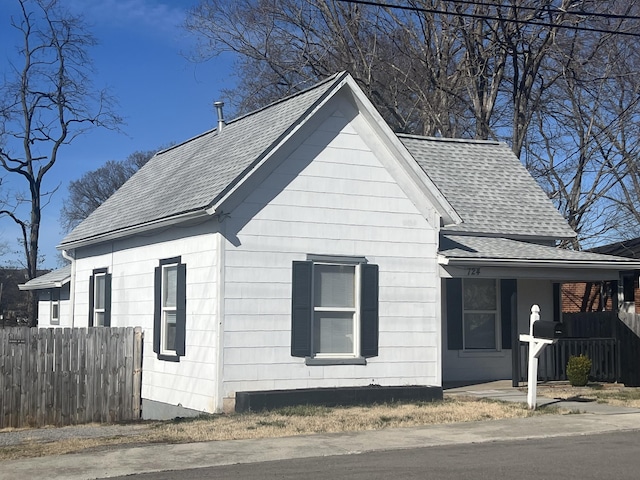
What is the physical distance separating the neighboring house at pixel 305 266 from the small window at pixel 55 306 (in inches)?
567

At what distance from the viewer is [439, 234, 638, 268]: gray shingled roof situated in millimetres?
18000

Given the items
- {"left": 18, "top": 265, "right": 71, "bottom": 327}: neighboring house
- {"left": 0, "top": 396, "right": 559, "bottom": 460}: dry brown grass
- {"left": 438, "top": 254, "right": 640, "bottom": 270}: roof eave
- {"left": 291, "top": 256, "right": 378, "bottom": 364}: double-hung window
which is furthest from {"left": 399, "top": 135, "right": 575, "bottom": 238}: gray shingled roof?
{"left": 18, "top": 265, "right": 71, "bottom": 327}: neighboring house

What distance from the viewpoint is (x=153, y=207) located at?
18.3m

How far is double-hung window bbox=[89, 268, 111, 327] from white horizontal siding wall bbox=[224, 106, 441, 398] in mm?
5656

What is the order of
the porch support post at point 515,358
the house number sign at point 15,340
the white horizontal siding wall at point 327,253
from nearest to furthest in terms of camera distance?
the house number sign at point 15,340 < the white horizontal siding wall at point 327,253 < the porch support post at point 515,358

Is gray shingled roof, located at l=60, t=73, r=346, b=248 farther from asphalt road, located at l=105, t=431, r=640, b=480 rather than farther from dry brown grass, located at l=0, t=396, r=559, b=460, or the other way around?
asphalt road, located at l=105, t=431, r=640, b=480

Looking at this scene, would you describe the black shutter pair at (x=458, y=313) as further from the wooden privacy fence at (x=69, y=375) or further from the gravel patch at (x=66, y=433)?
the gravel patch at (x=66, y=433)

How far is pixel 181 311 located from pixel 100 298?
5118 millimetres

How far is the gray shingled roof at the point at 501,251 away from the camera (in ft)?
59.1

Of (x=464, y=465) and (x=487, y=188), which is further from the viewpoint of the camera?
(x=487, y=188)

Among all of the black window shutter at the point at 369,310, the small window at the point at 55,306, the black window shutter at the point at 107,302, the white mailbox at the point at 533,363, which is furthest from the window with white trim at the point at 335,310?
the small window at the point at 55,306

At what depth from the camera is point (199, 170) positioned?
718 inches

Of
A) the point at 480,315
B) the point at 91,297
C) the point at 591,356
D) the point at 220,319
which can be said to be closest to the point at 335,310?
the point at 220,319

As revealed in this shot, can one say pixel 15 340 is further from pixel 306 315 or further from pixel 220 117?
pixel 220 117
